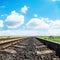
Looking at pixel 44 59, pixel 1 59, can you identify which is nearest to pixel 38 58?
pixel 44 59

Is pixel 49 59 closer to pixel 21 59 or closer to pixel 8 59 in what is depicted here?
Answer: pixel 21 59

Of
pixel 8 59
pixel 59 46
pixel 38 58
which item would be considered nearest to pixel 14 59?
pixel 8 59

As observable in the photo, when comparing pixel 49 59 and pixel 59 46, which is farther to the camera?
pixel 59 46

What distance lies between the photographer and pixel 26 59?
8188 mm

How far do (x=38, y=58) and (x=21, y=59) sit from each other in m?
0.91

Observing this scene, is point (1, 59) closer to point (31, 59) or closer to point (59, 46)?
point (31, 59)

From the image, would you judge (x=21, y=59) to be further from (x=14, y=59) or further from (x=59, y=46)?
(x=59, y=46)

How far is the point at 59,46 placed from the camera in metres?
12.6

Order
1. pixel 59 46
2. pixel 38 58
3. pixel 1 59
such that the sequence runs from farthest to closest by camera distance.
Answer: pixel 59 46, pixel 38 58, pixel 1 59

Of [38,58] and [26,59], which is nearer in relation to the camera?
[26,59]

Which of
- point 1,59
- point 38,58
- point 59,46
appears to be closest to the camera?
point 1,59

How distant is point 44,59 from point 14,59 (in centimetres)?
133

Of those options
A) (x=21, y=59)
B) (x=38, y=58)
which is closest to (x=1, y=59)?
(x=21, y=59)

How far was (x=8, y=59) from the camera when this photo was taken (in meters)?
8.22
